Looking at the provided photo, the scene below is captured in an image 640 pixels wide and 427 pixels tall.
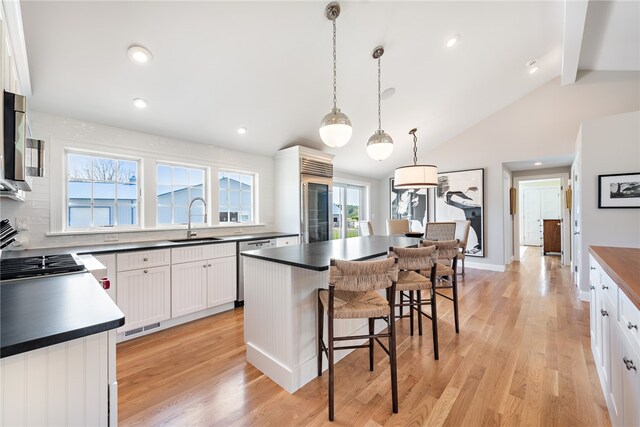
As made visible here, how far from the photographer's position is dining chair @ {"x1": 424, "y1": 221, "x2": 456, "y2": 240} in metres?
5.02

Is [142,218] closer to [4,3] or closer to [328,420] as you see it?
[4,3]

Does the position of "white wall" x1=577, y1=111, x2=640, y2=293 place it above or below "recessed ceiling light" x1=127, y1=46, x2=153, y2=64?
below

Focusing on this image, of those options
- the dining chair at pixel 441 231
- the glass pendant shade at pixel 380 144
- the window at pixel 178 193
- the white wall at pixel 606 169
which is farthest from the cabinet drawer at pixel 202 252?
the white wall at pixel 606 169

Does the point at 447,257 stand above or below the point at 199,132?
below

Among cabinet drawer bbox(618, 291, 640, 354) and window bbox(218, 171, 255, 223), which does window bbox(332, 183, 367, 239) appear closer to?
window bbox(218, 171, 255, 223)

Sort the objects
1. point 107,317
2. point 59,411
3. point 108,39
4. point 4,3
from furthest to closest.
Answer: point 108,39, point 4,3, point 107,317, point 59,411

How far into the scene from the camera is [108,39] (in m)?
2.15

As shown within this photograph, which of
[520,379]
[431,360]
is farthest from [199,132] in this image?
[520,379]

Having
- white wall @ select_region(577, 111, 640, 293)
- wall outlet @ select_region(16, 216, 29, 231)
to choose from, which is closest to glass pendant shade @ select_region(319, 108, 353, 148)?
wall outlet @ select_region(16, 216, 29, 231)

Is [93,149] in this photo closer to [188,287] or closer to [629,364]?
[188,287]

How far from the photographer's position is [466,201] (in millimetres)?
5812

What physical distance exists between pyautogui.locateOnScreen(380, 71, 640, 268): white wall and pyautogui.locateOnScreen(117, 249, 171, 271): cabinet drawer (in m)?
5.72

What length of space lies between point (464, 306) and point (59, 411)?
12.6ft

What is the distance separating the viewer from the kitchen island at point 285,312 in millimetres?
1897
